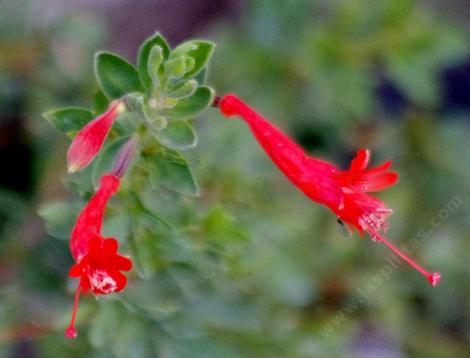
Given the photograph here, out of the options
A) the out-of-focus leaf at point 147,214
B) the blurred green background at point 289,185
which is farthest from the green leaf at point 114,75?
the blurred green background at point 289,185

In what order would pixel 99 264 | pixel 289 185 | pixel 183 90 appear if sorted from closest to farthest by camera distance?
1. pixel 99 264
2. pixel 183 90
3. pixel 289 185

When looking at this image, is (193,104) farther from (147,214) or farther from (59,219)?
(59,219)

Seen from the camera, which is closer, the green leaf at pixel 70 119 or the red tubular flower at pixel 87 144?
the red tubular flower at pixel 87 144

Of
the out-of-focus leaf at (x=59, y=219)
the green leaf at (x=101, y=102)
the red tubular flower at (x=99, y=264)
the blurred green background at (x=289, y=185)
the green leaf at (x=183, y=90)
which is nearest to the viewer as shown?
the red tubular flower at (x=99, y=264)

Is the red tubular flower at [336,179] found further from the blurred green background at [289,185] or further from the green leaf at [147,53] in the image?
the blurred green background at [289,185]

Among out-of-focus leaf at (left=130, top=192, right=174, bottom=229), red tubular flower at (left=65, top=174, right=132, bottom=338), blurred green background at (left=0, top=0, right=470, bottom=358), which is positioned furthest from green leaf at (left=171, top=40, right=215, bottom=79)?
blurred green background at (left=0, top=0, right=470, bottom=358)

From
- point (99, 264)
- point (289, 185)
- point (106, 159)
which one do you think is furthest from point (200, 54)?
point (289, 185)
